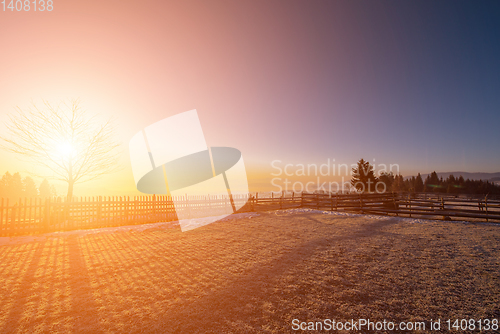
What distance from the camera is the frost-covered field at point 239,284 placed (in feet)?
11.9

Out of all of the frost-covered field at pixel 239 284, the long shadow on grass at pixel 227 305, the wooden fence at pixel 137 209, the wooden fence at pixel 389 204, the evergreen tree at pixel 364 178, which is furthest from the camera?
the evergreen tree at pixel 364 178

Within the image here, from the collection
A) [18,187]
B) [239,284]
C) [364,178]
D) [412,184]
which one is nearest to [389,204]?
[239,284]

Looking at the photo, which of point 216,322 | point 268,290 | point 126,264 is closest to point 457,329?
point 268,290

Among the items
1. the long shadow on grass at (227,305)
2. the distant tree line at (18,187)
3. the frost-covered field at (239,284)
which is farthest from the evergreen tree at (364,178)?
the distant tree line at (18,187)

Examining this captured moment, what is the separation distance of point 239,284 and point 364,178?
51272 millimetres

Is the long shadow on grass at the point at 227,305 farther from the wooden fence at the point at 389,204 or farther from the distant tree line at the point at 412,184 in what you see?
the distant tree line at the point at 412,184

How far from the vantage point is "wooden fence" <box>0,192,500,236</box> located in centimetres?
1184

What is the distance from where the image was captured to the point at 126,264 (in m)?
6.54

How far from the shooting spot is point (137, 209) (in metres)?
16.2

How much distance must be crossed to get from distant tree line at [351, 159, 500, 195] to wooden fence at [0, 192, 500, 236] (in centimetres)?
2908

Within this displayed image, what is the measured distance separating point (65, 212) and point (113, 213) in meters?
2.58

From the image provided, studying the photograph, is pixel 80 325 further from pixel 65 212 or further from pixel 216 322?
pixel 65 212

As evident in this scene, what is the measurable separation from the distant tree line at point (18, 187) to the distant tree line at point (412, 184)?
74886mm

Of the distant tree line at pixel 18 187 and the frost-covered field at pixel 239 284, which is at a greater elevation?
the distant tree line at pixel 18 187
